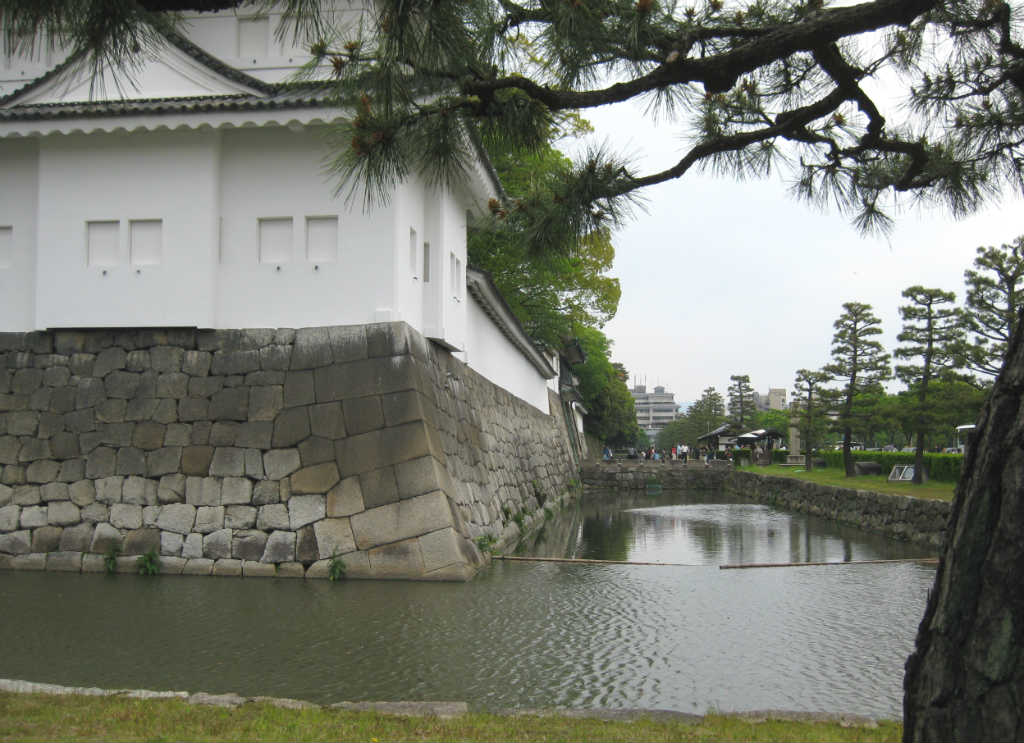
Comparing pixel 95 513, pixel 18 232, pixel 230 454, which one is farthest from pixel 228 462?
pixel 18 232

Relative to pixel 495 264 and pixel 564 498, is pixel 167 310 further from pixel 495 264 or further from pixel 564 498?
pixel 564 498

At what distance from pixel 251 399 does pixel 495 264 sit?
14.7 metres

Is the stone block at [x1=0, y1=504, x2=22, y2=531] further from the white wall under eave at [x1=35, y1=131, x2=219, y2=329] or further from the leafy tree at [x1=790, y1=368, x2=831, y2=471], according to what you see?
the leafy tree at [x1=790, y1=368, x2=831, y2=471]

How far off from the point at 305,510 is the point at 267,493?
0.49 m

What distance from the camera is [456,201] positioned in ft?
37.6

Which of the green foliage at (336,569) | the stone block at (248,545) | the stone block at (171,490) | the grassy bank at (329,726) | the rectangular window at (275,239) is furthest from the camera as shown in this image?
the rectangular window at (275,239)

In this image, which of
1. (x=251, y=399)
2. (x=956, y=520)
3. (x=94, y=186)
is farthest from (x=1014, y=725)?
(x=94, y=186)

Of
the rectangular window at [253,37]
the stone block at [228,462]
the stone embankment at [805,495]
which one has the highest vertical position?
the rectangular window at [253,37]

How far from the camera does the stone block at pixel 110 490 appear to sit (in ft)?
29.0

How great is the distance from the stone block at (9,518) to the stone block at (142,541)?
1420 mm

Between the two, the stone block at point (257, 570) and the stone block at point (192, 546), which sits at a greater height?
the stone block at point (192, 546)

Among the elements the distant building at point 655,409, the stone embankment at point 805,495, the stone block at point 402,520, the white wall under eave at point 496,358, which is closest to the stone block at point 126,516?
the stone block at point 402,520

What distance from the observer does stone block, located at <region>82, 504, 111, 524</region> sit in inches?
347

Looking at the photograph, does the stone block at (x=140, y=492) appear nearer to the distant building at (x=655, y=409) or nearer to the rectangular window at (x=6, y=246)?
the rectangular window at (x=6, y=246)
